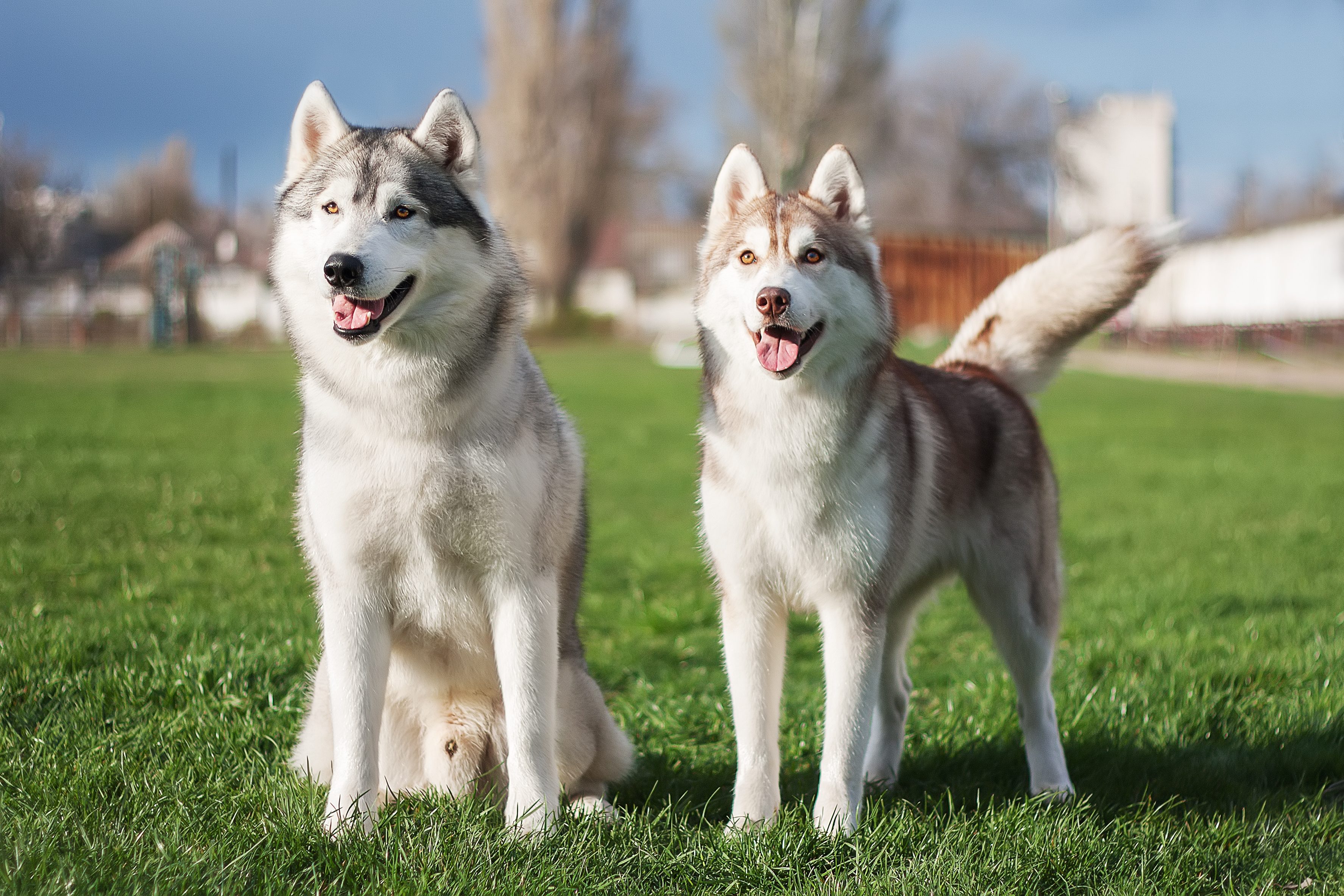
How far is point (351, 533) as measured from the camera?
2.92m

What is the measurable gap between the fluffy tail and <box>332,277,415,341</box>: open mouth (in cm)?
235

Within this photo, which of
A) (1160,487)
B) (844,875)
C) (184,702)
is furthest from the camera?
(1160,487)

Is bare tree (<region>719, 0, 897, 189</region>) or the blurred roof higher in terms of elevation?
bare tree (<region>719, 0, 897, 189</region>)

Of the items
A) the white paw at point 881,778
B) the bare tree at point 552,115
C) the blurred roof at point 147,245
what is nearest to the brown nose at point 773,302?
the white paw at point 881,778

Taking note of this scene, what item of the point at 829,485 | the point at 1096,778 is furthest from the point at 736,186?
the point at 1096,778

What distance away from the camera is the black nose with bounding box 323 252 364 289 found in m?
2.80

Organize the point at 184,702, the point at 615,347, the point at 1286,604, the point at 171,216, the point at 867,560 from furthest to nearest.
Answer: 1. the point at 171,216
2. the point at 615,347
3. the point at 1286,604
4. the point at 184,702
5. the point at 867,560

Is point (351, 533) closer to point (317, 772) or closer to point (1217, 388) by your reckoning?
point (317, 772)

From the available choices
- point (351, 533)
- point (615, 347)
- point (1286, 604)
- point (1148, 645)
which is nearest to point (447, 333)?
point (351, 533)

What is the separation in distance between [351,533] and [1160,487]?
10182mm

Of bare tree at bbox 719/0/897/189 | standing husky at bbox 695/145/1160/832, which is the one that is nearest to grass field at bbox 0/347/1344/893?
standing husky at bbox 695/145/1160/832

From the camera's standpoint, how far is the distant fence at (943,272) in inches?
1277

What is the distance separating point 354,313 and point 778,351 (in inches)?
46.3

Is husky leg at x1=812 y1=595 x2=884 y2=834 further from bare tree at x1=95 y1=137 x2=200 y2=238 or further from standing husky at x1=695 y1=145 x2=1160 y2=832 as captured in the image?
bare tree at x1=95 y1=137 x2=200 y2=238
